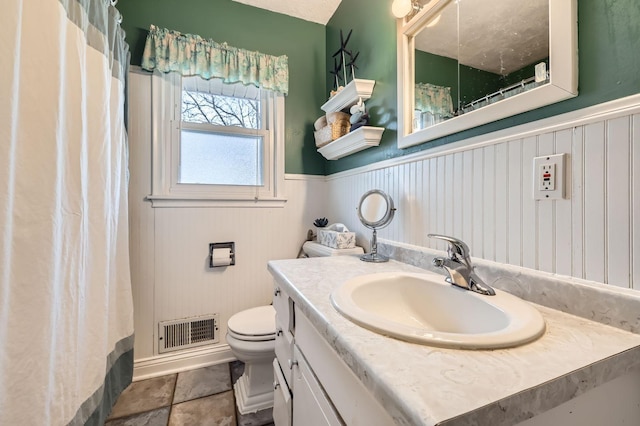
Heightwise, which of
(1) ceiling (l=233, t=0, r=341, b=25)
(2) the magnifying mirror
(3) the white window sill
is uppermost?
(1) ceiling (l=233, t=0, r=341, b=25)

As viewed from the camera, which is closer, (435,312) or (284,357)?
(435,312)

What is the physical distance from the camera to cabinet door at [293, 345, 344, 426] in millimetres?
606

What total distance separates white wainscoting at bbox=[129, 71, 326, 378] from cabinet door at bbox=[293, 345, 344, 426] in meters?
1.09

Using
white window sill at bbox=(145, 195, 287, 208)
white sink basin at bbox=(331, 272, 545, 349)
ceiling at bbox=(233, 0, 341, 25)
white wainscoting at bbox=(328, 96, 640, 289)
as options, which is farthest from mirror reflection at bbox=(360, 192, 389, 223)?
ceiling at bbox=(233, 0, 341, 25)

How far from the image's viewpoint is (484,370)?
0.41 metres

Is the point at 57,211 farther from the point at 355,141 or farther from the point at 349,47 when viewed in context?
the point at 349,47

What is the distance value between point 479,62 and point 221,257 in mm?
1639

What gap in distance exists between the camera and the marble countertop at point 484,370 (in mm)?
343

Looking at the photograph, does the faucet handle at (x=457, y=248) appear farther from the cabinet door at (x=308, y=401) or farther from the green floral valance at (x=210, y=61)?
the green floral valance at (x=210, y=61)

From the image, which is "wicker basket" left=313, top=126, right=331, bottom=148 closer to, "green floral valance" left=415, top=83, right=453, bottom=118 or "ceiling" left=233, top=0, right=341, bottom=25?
"green floral valance" left=415, top=83, right=453, bottom=118

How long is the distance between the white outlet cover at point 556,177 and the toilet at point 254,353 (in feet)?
2.88

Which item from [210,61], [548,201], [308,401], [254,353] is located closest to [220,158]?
[210,61]

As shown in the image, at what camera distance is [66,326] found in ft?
2.87

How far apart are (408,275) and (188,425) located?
123 centimetres
